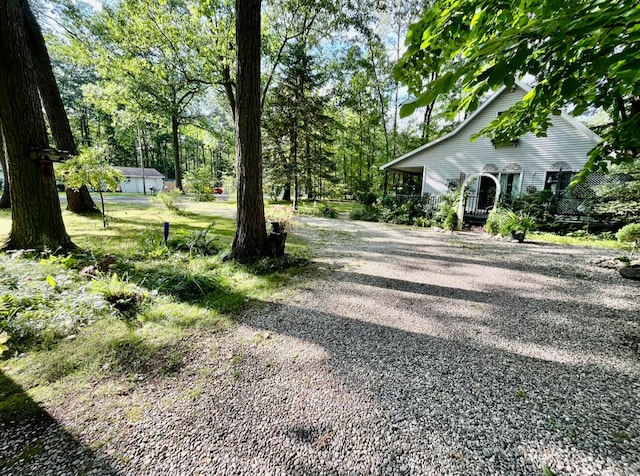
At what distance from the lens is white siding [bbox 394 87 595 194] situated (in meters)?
11.2

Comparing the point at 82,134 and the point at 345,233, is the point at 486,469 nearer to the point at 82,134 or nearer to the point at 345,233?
the point at 345,233

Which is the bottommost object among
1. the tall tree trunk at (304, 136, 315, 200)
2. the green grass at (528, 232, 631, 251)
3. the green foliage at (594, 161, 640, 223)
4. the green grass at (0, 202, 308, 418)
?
the green grass at (0, 202, 308, 418)

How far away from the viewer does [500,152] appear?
41.5 feet

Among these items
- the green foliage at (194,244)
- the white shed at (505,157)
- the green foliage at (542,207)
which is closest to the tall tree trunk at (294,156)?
the white shed at (505,157)

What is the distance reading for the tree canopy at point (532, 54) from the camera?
1.42 metres

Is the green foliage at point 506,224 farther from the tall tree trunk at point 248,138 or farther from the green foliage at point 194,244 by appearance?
the green foliage at point 194,244

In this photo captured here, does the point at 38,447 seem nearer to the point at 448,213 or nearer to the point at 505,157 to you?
the point at 448,213

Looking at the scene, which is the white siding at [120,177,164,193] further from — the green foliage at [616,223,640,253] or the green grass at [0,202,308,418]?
the green foliage at [616,223,640,253]

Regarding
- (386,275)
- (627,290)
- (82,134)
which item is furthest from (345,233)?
(82,134)

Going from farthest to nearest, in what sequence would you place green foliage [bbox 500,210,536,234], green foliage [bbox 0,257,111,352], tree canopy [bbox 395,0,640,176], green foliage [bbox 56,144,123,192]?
green foliage [bbox 500,210,536,234]
green foliage [bbox 56,144,123,192]
green foliage [bbox 0,257,111,352]
tree canopy [bbox 395,0,640,176]

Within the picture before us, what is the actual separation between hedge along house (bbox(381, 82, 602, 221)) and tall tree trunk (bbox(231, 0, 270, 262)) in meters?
8.59

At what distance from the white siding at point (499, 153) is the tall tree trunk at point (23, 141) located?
14.5 metres

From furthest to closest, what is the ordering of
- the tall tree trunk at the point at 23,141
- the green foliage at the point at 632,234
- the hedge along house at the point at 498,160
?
the hedge along house at the point at 498,160 < the green foliage at the point at 632,234 < the tall tree trunk at the point at 23,141

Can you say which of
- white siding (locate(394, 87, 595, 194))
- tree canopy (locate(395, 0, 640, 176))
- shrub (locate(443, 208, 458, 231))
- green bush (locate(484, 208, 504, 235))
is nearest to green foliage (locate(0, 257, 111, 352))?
tree canopy (locate(395, 0, 640, 176))
